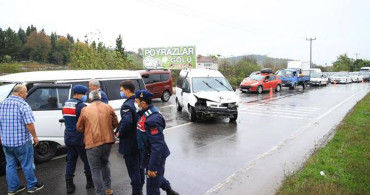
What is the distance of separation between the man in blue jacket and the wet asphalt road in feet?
2.33

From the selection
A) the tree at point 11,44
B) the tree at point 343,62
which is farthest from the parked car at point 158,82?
the tree at point 11,44

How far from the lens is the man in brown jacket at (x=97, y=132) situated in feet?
13.8

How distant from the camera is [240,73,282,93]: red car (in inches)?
925

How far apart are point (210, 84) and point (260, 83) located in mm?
13272

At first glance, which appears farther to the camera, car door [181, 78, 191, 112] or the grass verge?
car door [181, 78, 191, 112]

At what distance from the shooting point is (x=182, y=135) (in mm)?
9008

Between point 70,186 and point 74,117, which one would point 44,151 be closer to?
point 70,186

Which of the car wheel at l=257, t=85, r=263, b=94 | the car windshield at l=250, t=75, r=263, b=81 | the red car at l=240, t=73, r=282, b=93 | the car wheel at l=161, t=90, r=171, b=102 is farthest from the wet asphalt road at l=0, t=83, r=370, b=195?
the car windshield at l=250, t=75, r=263, b=81

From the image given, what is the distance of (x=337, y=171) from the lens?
5277 mm

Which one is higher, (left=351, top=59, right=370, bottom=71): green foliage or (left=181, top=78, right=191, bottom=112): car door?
(left=351, top=59, right=370, bottom=71): green foliage

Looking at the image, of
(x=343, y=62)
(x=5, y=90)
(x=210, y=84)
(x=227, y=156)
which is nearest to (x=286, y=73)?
(x=210, y=84)

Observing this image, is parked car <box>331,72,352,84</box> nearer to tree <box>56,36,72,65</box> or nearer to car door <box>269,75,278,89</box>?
car door <box>269,75,278,89</box>

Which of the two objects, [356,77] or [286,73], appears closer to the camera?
[286,73]

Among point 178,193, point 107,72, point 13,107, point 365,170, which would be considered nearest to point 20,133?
point 13,107
